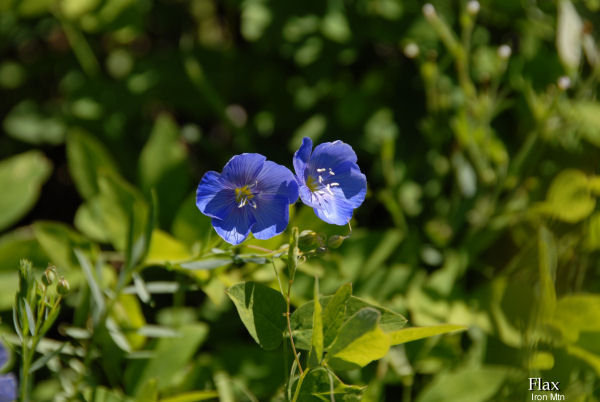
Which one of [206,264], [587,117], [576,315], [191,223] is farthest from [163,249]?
[587,117]

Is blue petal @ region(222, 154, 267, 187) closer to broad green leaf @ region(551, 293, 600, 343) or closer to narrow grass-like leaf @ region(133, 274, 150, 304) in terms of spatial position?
narrow grass-like leaf @ region(133, 274, 150, 304)

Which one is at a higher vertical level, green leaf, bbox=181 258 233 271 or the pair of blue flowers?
the pair of blue flowers

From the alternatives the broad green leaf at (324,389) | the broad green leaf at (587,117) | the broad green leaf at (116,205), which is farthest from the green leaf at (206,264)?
the broad green leaf at (587,117)

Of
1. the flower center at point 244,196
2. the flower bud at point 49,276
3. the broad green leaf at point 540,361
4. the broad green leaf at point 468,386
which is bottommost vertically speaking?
the broad green leaf at point 468,386

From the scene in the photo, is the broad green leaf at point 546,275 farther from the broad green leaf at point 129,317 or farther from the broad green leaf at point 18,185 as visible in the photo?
the broad green leaf at point 18,185

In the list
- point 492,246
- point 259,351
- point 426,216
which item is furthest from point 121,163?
point 492,246

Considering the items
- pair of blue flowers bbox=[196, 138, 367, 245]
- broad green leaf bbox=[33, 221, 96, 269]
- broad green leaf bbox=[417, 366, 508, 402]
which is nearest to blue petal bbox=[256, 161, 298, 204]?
pair of blue flowers bbox=[196, 138, 367, 245]

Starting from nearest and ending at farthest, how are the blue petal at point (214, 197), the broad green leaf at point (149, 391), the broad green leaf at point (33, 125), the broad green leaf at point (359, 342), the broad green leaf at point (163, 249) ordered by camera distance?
the broad green leaf at point (359, 342)
the blue petal at point (214, 197)
the broad green leaf at point (149, 391)
the broad green leaf at point (163, 249)
the broad green leaf at point (33, 125)

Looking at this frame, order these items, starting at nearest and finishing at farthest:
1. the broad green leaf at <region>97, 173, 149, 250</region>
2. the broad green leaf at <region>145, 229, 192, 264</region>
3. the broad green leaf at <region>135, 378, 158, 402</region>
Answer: the broad green leaf at <region>135, 378, 158, 402</region> → the broad green leaf at <region>145, 229, 192, 264</region> → the broad green leaf at <region>97, 173, 149, 250</region>
